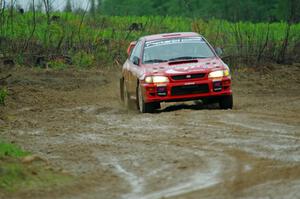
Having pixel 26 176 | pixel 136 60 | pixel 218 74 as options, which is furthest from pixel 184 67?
pixel 26 176

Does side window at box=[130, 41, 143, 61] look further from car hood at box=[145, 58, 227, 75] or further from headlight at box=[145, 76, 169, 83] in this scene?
headlight at box=[145, 76, 169, 83]

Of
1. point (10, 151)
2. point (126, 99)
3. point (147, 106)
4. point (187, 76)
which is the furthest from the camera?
point (126, 99)

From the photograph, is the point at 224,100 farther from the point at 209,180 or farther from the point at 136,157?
the point at 209,180

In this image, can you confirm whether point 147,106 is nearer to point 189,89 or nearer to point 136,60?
point 189,89

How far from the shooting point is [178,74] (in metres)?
17.0

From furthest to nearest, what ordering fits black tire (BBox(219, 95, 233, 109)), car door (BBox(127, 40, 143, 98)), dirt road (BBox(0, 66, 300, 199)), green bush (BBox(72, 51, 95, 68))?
1. green bush (BBox(72, 51, 95, 68))
2. car door (BBox(127, 40, 143, 98))
3. black tire (BBox(219, 95, 233, 109))
4. dirt road (BBox(0, 66, 300, 199))

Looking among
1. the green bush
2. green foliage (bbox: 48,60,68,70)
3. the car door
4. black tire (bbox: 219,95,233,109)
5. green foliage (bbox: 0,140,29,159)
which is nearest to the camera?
green foliage (bbox: 0,140,29,159)

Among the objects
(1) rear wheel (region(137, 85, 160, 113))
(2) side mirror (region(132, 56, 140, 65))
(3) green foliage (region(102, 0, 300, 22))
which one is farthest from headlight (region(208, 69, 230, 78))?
(3) green foliage (region(102, 0, 300, 22))

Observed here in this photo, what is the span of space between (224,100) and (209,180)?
8008 mm

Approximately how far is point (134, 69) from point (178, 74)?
1552 millimetres

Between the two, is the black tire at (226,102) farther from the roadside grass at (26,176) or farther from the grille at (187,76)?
the roadside grass at (26,176)

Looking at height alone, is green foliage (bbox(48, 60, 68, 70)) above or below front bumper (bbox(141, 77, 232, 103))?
below

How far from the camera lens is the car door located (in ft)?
59.2

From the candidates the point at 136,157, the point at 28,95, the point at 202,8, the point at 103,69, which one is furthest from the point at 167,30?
the point at 202,8
